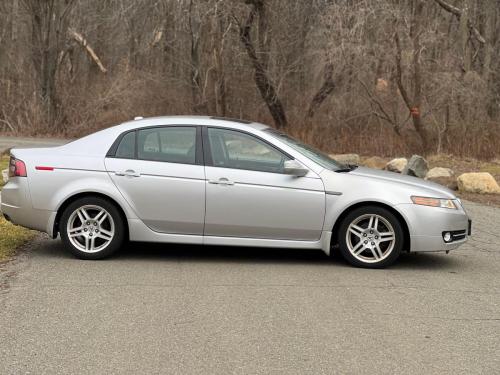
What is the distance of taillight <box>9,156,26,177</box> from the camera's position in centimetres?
734

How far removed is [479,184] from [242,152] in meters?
8.49

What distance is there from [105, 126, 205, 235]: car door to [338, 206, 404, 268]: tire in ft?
5.18

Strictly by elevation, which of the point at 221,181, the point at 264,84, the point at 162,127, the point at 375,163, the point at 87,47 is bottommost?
the point at 375,163

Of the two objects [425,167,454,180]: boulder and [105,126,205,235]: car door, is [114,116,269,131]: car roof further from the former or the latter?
[425,167,454,180]: boulder

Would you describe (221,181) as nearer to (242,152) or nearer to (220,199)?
(220,199)

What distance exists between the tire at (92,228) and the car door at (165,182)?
28 cm

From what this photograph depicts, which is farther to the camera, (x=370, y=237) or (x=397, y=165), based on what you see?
(x=397, y=165)

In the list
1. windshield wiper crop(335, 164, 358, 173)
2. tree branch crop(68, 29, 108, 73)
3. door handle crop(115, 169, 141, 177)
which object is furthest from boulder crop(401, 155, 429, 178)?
tree branch crop(68, 29, 108, 73)

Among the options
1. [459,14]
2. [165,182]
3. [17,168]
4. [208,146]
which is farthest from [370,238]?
[459,14]

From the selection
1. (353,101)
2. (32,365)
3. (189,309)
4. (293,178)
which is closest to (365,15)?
(353,101)

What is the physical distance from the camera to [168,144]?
24.2ft

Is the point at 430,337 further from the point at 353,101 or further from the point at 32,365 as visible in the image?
the point at 353,101

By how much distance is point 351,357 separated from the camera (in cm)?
461

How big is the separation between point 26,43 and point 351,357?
28.3 m
